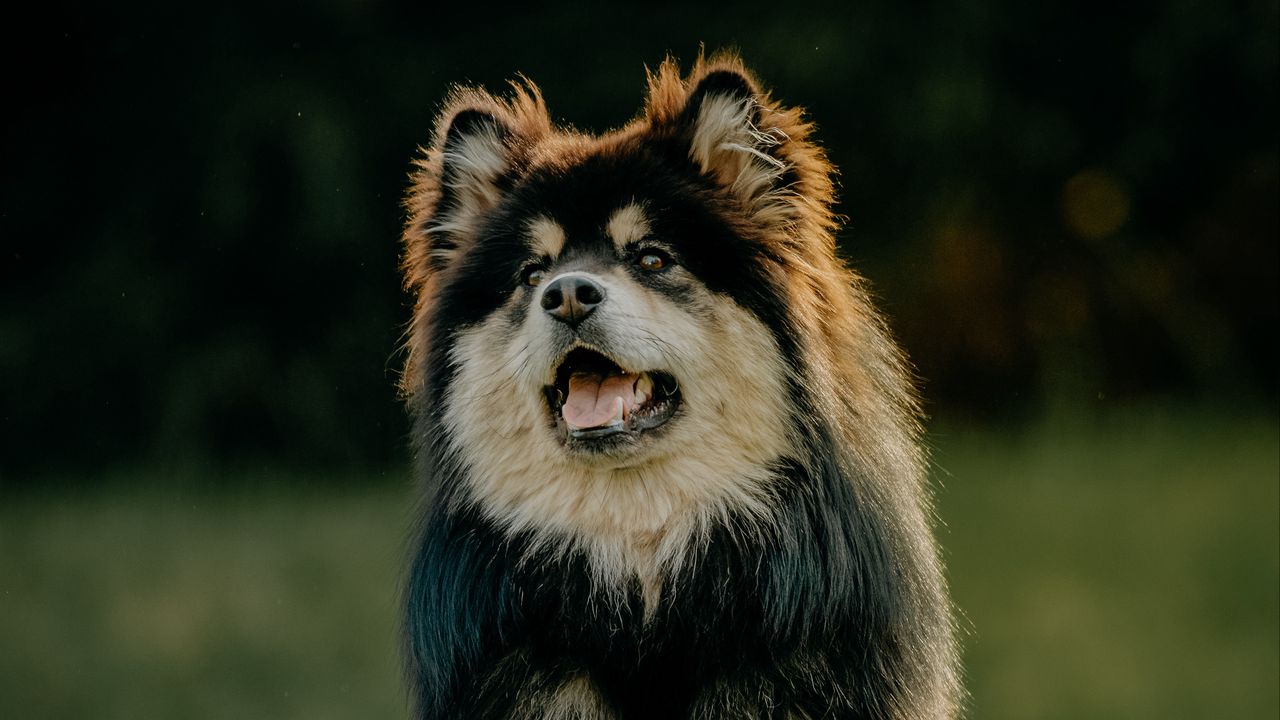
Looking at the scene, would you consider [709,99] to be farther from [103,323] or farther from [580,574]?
[103,323]

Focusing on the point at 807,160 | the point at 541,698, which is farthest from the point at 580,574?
the point at 807,160

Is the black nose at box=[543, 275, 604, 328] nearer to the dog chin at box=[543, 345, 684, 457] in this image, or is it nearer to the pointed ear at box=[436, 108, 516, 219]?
the dog chin at box=[543, 345, 684, 457]

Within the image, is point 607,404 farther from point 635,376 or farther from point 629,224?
point 629,224

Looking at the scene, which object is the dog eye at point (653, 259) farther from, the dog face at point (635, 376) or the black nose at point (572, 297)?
the black nose at point (572, 297)

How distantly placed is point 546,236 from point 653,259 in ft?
0.87

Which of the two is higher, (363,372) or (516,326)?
(516,326)

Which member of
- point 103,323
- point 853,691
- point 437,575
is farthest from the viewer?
point 103,323

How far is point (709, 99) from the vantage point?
3.17m

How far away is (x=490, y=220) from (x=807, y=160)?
2.61 feet

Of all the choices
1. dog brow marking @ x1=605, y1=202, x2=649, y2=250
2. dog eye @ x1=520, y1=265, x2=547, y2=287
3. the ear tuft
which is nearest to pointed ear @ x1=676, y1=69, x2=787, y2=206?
the ear tuft

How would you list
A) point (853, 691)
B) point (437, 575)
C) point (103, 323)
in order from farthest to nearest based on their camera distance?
point (103, 323) < point (437, 575) < point (853, 691)

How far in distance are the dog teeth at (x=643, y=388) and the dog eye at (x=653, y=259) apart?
0.83ft

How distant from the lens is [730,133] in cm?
316

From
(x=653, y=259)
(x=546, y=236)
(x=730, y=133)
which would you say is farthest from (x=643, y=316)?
(x=730, y=133)
